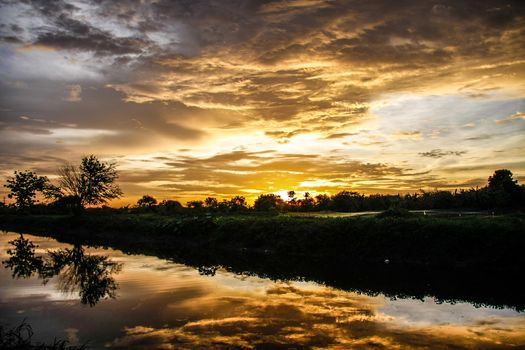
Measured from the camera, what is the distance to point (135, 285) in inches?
792

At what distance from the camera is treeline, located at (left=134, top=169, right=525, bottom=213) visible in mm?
48781

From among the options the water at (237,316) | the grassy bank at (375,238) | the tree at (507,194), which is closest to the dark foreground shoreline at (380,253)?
the grassy bank at (375,238)

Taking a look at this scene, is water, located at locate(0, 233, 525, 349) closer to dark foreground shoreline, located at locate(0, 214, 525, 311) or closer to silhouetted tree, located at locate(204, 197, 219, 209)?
dark foreground shoreline, located at locate(0, 214, 525, 311)

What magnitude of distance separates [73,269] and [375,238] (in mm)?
20135

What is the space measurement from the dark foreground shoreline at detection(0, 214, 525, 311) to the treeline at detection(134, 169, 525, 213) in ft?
44.3

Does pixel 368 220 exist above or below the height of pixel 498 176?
below

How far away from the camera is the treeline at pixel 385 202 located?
48.8 metres

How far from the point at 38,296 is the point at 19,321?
454cm

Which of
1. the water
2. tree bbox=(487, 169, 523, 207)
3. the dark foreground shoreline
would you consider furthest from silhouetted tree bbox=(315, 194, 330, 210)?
the water

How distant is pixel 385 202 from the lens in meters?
79.1

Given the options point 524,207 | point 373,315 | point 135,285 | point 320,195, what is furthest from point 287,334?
point 320,195

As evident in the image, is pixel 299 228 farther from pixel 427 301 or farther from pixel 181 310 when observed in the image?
pixel 181 310

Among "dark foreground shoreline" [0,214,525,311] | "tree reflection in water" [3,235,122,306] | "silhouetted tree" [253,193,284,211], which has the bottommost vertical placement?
"tree reflection in water" [3,235,122,306]

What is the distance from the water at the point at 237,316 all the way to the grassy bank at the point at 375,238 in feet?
27.9
